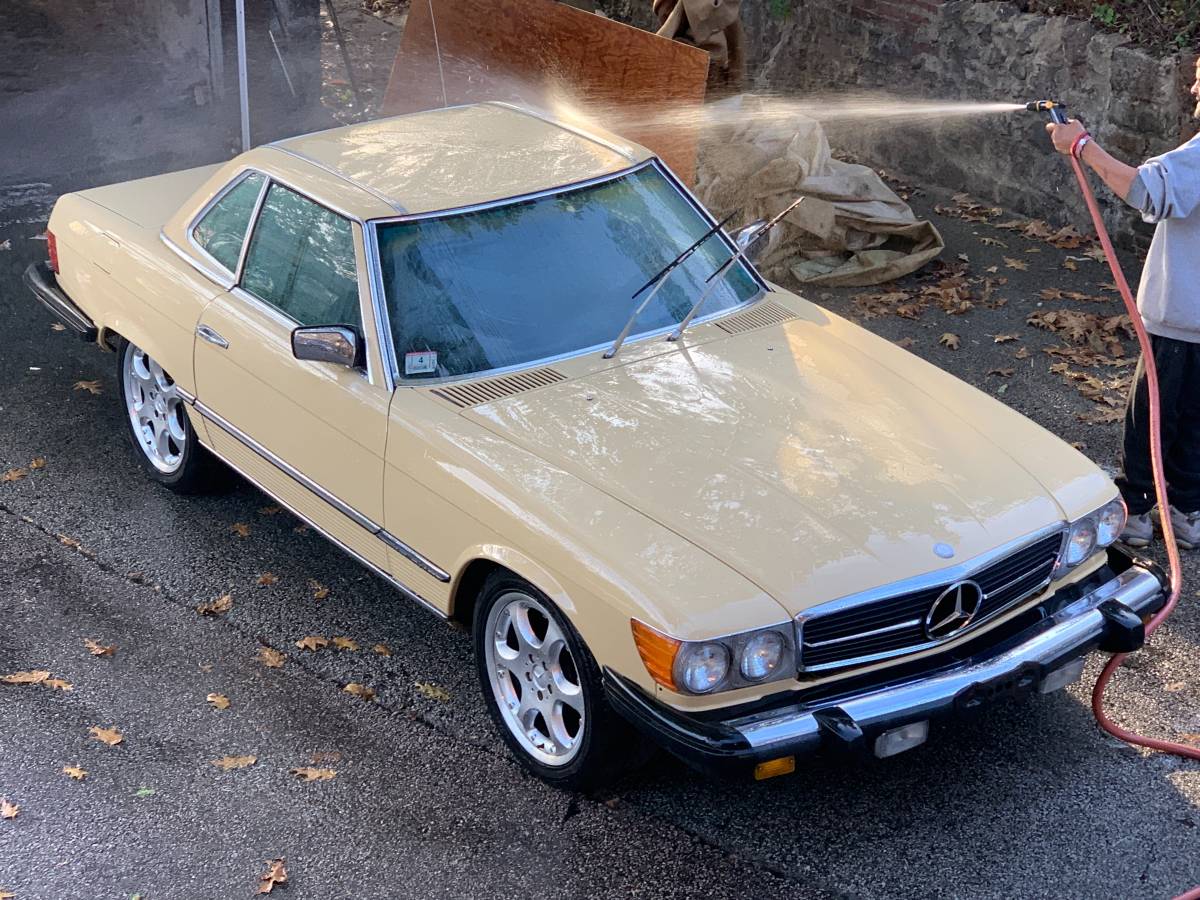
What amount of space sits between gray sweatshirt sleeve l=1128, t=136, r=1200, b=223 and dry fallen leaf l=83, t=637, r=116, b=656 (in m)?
4.14

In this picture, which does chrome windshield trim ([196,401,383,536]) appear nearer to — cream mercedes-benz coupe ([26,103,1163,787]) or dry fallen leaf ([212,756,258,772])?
cream mercedes-benz coupe ([26,103,1163,787])

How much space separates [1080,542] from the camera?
4.23 meters

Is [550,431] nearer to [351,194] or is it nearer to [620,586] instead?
[620,586]

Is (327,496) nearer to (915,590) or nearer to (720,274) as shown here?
(720,274)

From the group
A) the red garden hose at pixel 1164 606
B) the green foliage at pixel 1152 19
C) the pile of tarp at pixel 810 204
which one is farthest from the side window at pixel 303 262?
the green foliage at pixel 1152 19

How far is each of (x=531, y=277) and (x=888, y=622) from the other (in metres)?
1.81

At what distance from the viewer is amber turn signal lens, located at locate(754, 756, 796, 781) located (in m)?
3.62

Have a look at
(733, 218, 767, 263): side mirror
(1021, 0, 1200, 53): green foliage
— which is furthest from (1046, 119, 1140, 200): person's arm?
(1021, 0, 1200, 53): green foliage

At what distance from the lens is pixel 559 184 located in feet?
16.4

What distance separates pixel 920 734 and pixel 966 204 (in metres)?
6.82

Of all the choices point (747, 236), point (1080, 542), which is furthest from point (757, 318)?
point (1080, 542)

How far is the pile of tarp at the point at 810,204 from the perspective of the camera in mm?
8438

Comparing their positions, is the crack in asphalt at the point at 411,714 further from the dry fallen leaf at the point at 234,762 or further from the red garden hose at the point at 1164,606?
the red garden hose at the point at 1164,606

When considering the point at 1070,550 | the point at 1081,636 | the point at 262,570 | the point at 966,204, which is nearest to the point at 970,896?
the point at 1081,636
